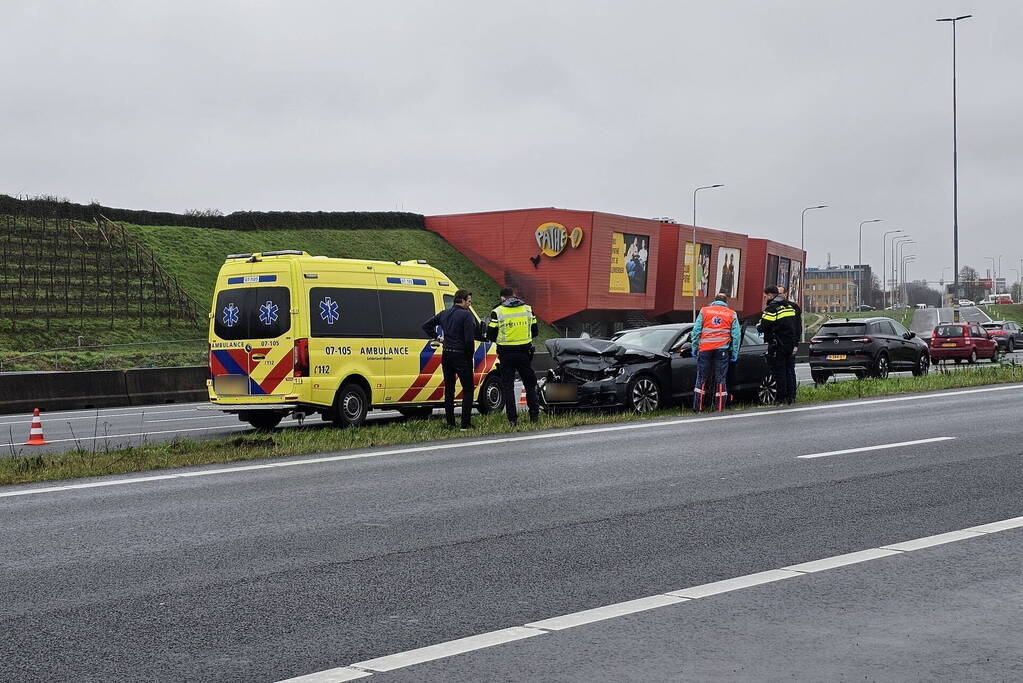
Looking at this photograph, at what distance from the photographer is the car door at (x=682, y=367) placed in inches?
695

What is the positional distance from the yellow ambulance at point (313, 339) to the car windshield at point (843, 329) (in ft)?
45.3

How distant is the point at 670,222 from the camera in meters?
73.8

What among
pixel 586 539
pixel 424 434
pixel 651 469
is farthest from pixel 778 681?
pixel 424 434

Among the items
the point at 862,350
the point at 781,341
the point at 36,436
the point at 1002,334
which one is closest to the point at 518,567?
the point at 36,436

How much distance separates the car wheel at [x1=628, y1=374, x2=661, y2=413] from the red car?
2779 cm

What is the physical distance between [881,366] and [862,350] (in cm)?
62

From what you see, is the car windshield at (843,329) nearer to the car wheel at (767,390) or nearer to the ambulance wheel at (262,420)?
the car wheel at (767,390)

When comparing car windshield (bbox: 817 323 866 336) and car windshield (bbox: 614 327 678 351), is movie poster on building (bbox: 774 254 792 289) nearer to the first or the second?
car windshield (bbox: 817 323 866 336)

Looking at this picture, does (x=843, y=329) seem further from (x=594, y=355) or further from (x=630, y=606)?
(x=630, y=606)

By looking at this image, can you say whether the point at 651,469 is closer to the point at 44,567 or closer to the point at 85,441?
the point at 44,567

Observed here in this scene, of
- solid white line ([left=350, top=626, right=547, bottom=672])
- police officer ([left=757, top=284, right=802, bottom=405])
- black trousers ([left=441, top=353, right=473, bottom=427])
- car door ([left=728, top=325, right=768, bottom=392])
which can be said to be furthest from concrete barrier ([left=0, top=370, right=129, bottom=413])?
solid white line ([left=350, top=626, right=547, bottom=672])

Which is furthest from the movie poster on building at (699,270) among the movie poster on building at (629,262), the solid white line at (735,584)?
the solid white line at (735,584)

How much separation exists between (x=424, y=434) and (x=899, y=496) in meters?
6.34

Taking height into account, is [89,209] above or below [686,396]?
above
